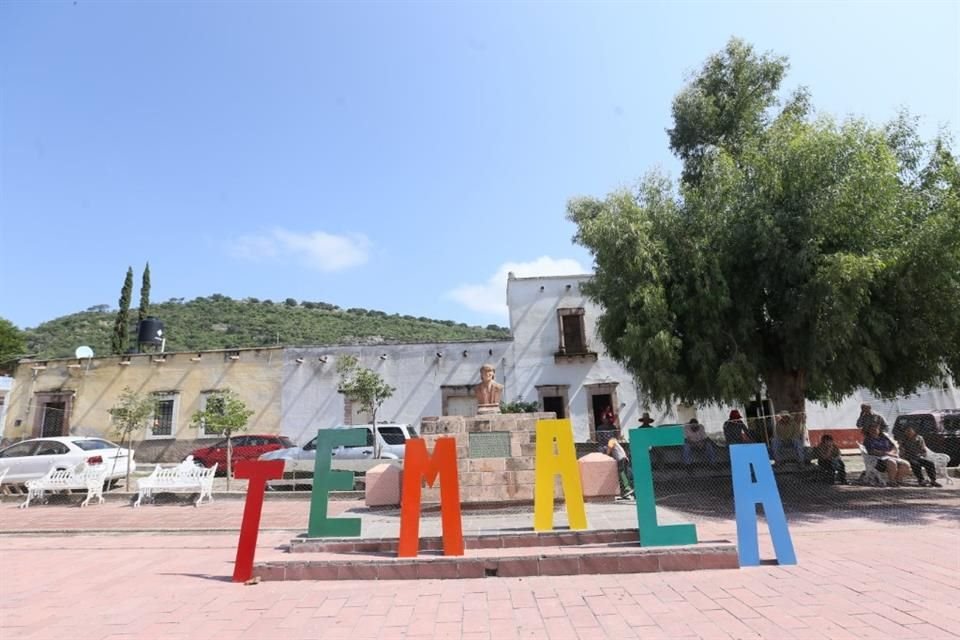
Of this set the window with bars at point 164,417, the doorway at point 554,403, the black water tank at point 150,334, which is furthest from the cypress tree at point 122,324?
the doorway at point 554,403

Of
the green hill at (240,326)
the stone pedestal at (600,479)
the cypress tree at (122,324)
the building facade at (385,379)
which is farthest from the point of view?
the green hill at (240,326)

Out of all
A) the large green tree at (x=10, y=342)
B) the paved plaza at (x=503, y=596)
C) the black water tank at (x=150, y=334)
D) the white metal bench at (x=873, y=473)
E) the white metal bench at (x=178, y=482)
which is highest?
the large green tree at (x=10, y=342)

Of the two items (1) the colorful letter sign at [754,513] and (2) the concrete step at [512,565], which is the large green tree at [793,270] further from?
(2) the concrete step at [512,565]

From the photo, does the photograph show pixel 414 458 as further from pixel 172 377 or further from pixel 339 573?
pixel 172 377

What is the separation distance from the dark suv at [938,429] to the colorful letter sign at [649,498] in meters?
10.8

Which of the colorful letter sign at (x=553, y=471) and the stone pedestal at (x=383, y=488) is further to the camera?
the stone pedestal at (x=383, y=488)

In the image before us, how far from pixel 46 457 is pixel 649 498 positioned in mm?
14138

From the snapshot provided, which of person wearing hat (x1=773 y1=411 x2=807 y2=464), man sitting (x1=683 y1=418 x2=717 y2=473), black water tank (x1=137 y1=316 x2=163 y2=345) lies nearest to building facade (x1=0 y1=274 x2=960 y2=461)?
black water tank (x1=137 y1=316 x2=163 y2=345)

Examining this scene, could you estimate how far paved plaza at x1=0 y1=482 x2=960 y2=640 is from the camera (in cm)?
420

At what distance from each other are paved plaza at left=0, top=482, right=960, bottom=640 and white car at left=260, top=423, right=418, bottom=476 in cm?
579

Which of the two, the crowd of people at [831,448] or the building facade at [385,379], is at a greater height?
the building facade at [385,379]

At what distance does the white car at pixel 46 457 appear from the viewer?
42.2ft

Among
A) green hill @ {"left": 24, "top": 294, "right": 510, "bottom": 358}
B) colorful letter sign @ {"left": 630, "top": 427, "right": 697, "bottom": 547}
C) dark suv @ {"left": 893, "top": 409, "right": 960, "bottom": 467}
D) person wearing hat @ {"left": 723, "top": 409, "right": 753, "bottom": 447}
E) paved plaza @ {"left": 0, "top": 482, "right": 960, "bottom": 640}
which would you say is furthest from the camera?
green hill @ {"left": 24, "top": 294, "right": 510, "bottom": 358}

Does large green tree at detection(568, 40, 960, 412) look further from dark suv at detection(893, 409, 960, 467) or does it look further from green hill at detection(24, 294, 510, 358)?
green hill at detection(24, 294, 510, 358)
